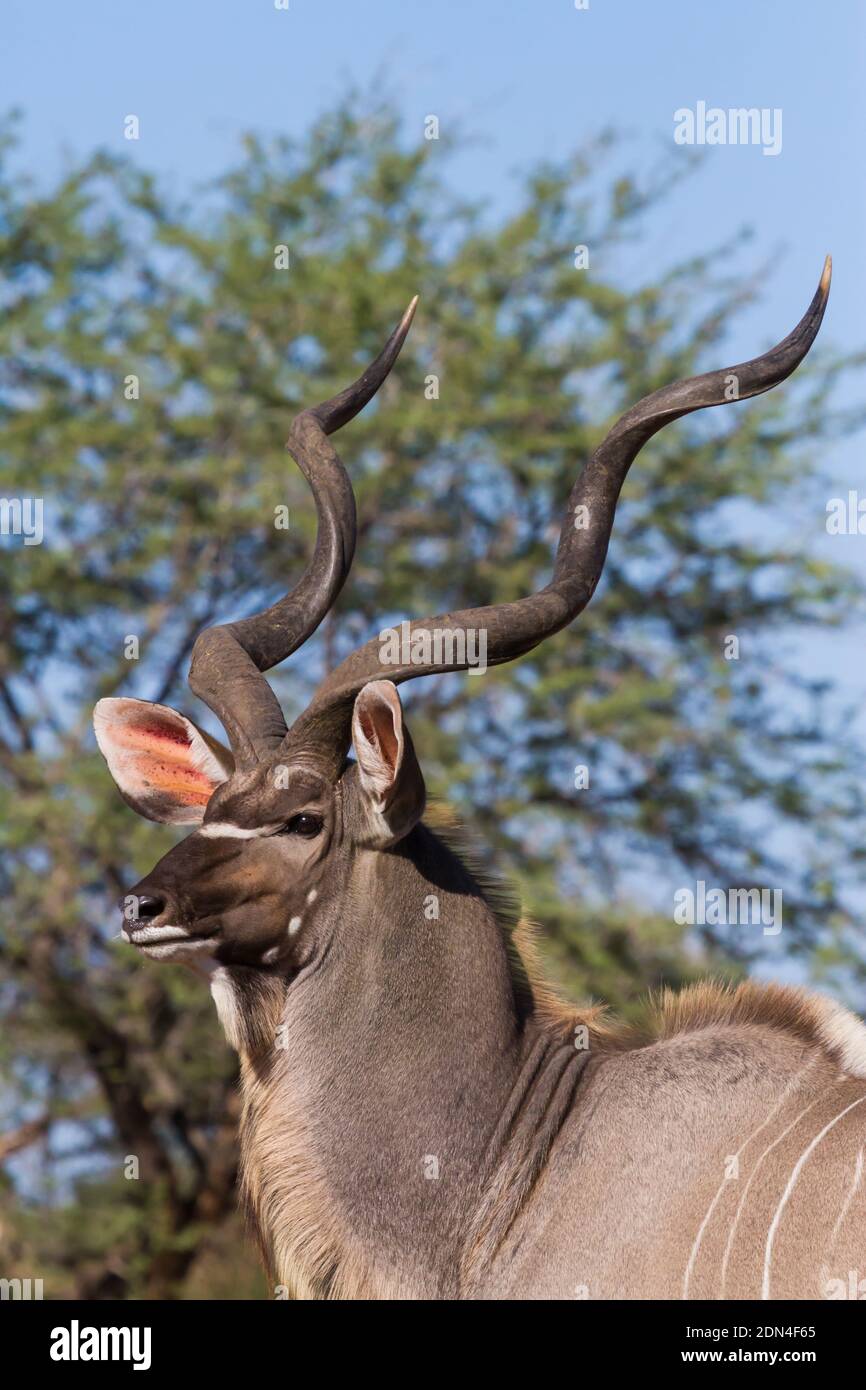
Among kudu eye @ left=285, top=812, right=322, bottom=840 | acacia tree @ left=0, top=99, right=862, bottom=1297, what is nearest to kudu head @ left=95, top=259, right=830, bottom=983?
kudu eye @ left=285, top=812, right=322, bottom=840

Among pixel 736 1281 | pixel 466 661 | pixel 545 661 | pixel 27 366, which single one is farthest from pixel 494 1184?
pixel 27 366

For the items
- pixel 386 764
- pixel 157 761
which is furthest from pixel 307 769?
pixel 157 761

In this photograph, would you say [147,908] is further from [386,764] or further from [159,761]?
[159,761]

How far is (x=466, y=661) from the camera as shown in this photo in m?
3.22

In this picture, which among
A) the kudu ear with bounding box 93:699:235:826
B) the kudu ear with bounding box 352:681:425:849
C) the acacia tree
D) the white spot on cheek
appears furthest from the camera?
the acacia tree

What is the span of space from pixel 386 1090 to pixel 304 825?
500mm

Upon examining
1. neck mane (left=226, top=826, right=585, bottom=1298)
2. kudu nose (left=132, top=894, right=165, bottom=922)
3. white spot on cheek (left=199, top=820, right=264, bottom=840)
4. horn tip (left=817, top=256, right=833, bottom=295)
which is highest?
horn tip (left=817, top=256, right=833, bottom=295)

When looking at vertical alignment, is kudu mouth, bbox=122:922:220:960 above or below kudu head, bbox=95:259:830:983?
below

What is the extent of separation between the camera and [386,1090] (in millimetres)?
3244

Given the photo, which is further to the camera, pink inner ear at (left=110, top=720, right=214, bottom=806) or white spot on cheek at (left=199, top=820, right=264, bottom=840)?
pink inner ear at (left=110, top=720, right=214, bottom=806)

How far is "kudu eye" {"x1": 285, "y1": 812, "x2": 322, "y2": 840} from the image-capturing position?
337 centimetres

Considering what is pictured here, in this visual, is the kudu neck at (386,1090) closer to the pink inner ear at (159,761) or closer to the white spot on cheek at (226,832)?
the white spot on cheek at (226,832)

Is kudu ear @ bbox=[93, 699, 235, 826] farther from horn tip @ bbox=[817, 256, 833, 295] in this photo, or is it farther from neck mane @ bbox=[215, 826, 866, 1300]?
horn tip @ bbox=[817, 256, 833, 295]
